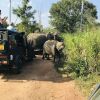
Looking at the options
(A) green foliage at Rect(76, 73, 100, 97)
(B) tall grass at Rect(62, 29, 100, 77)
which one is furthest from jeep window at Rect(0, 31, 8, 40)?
(A) green foliage at Rect(76, 73, 100, 97)

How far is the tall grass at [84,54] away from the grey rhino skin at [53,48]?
2.80m

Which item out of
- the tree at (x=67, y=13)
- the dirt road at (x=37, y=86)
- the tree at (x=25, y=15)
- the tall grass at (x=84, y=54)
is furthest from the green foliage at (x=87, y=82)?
the tree at (x=67, y=13)

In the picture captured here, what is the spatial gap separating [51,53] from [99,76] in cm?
683

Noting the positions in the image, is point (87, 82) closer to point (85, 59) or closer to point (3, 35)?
point (85, 59)

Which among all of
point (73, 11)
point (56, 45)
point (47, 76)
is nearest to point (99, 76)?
point (47, 76)

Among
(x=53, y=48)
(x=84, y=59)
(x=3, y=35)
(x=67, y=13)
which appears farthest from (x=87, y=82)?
(x=67, y=13)

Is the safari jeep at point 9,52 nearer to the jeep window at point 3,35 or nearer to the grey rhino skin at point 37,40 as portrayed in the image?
the jeep window at point 3,35

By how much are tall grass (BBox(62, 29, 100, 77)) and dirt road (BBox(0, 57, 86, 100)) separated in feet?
1.93

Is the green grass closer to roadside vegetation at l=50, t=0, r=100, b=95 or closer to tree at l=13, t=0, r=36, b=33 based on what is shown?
roadside vegetation at l=50, t=0, r=100, b=95

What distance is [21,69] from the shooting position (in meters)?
16.9

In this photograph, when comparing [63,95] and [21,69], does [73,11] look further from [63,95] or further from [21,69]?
[63,95]

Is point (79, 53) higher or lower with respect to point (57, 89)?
higher

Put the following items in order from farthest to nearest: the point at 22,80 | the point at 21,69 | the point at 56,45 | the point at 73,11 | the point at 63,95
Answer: the point at 73,11
the point at 56,45
the point at 21,69
the point at 22,80
the point at 63,95

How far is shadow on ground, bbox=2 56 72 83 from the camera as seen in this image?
14.8m
